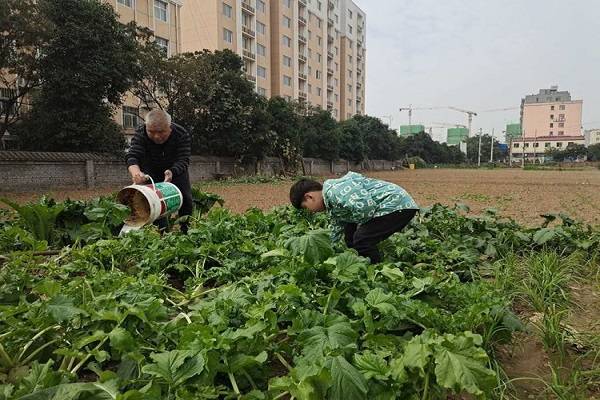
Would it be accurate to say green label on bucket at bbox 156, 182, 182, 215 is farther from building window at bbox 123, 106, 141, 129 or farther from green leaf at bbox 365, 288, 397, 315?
building window at bbox 123, 106, 141, 129

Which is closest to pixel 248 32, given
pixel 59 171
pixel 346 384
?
pixel 59 171

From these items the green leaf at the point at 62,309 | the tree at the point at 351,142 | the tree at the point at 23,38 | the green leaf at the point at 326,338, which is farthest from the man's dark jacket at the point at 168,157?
the tree at the point at 351,142

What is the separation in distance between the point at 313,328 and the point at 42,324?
1283 mm

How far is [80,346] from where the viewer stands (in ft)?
6.16

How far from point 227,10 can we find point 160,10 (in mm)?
9061

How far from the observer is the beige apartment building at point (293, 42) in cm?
3947

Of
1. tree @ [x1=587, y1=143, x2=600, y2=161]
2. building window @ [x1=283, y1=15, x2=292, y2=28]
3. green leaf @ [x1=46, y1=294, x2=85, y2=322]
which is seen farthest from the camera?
tree @ [x1=587, y1=143, x2=600, y2=161]

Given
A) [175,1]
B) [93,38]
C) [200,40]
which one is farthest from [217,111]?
[200,40]

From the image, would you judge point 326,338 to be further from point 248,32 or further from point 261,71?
point 261,71

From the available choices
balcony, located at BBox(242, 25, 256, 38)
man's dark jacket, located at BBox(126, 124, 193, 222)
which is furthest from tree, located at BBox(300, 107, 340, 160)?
man's dark jacket, located at BBox(126, 124, 193, 222)

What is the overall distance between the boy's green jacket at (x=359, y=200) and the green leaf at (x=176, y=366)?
6.82ft

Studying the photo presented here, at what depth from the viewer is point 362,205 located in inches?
138

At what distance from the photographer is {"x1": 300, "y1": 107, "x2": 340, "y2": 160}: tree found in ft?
131

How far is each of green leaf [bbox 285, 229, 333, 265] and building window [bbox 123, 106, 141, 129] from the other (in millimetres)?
29232
